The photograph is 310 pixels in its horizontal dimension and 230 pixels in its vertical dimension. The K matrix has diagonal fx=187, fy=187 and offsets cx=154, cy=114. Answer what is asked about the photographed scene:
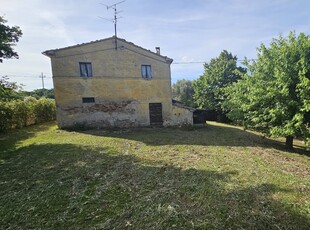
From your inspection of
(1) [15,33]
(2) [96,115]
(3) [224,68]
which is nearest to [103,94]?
(2) [96,115]

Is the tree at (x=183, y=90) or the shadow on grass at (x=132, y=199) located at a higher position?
the tree at (x=183, y=90)

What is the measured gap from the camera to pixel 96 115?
13562 millimetres

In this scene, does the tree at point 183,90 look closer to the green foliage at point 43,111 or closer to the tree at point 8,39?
the green foliage at point 43,111

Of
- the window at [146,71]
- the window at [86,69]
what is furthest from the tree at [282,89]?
the window at [86,69]

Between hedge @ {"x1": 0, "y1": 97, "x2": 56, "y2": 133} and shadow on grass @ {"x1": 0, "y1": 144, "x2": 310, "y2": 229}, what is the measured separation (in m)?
9.01

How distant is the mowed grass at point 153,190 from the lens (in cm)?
325

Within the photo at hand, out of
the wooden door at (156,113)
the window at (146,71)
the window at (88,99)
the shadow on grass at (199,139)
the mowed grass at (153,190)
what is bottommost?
the shadow on grass at (199,139)

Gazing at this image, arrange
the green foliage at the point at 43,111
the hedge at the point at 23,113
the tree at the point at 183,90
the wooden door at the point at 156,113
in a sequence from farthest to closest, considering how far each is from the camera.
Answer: the tree at the point at 183,90
the green foliage at the point at 43,111
the wooden door at the point at 156,113
the hedge at the point at 23,113

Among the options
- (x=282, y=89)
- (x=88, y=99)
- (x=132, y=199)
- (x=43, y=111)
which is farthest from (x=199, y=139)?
(x=43, y=111)

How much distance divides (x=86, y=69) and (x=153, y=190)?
446 inches

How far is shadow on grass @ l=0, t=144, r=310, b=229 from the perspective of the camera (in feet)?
10.5

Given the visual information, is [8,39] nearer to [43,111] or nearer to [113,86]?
[113,86]

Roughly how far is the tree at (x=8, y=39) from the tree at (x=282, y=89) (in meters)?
11.5

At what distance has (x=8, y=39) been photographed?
8.70 meters
